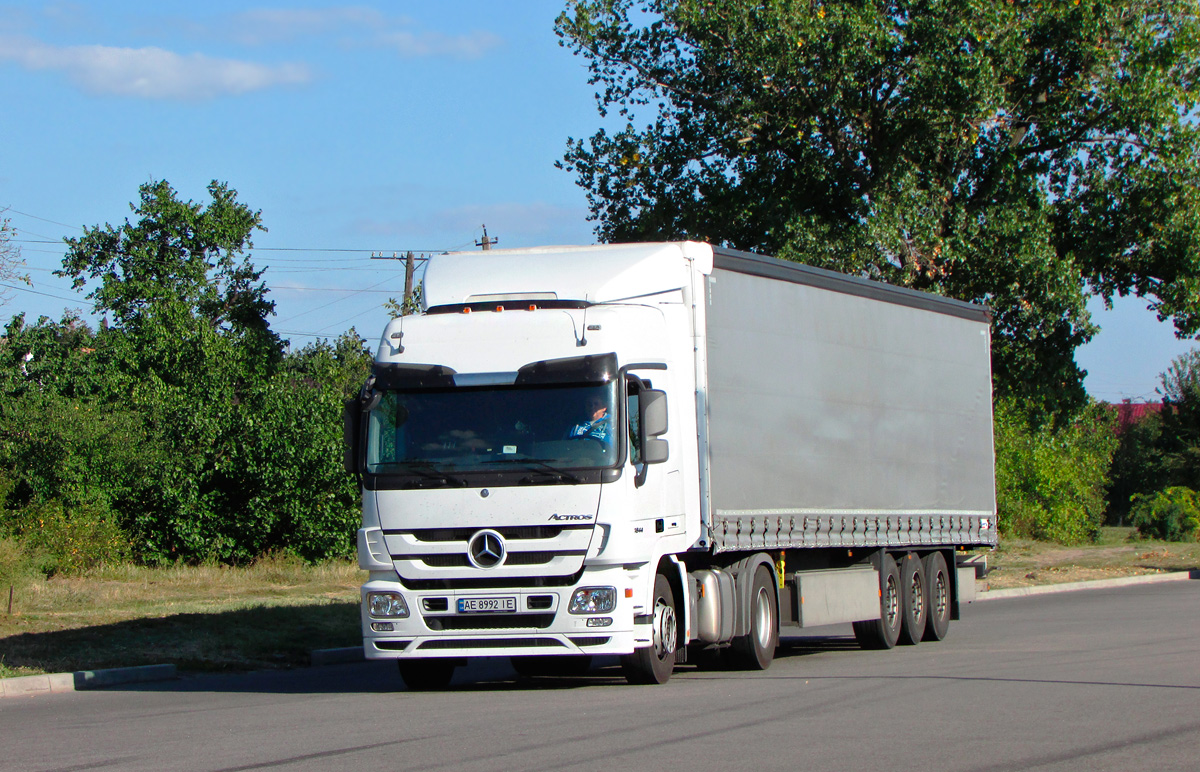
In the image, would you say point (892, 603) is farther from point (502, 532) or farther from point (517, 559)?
point (502, 532)

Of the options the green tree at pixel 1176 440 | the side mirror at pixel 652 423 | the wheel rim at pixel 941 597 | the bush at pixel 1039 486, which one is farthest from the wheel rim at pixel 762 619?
the green tree at pixel 1176 440

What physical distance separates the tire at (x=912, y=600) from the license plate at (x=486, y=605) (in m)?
6.73

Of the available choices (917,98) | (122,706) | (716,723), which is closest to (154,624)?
(122,706)

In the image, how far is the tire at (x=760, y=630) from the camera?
13148 millimetres

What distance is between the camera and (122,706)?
11602mm

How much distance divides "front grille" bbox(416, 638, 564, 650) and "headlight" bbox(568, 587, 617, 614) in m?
0.33

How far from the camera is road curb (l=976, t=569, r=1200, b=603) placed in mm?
26578

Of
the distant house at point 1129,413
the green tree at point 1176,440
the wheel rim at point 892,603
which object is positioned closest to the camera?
the wheel rim at point 892,603

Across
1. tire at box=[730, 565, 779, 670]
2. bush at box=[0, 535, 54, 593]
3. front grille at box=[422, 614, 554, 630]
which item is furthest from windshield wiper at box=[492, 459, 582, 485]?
bush at box=[0, 535, 54, 593]

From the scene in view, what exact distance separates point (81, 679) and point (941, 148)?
797 inches

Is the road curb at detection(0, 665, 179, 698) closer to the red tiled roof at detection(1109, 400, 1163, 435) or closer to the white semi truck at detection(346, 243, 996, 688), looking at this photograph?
the white semi truck at detection(346, 243, 996, 688)

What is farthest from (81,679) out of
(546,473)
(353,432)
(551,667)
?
(546,473)

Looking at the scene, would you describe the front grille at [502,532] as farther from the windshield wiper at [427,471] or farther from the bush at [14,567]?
the bush at [14,567]

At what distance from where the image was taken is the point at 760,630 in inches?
529
